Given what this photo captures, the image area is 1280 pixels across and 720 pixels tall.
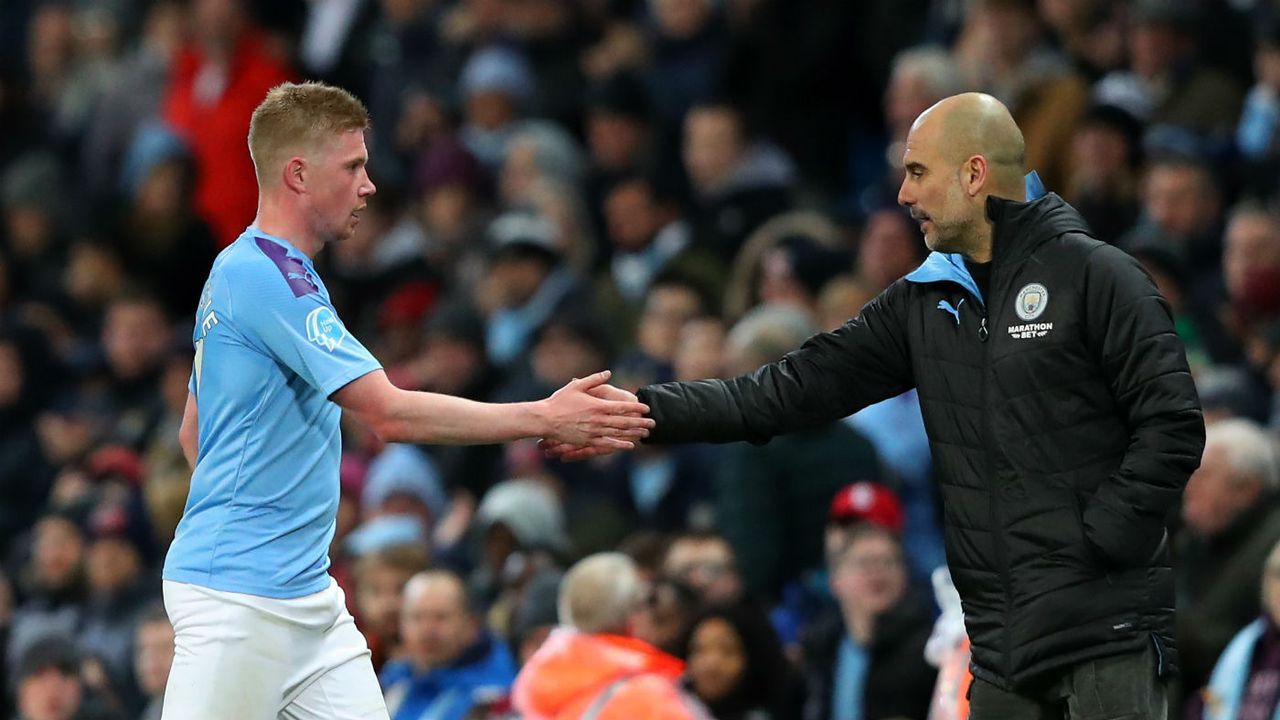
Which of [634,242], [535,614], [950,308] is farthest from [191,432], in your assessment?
[634,242]

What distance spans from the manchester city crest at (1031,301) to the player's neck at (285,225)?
187 centimetres

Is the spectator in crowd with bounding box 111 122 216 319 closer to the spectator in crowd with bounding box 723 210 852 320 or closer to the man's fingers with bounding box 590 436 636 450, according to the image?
the spectator in crowd with bounding box 723 210 852 320

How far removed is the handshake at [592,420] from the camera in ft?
19.9

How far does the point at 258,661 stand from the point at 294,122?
1441 mm

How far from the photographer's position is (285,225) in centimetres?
582

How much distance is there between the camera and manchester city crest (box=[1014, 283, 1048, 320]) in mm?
5570

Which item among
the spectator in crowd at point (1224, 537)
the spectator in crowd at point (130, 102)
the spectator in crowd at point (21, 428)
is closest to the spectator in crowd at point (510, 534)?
the spectator in crowd at point (1224, 537)

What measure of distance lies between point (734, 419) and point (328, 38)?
10527mm

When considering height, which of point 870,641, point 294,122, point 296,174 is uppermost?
point 294,122

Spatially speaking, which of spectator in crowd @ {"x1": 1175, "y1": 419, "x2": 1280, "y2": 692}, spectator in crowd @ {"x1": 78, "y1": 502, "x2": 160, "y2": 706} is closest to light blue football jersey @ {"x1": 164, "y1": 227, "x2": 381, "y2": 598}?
spectator in crowd @ {"x1": 1175, "y1": 419, "x2": 1280, "y2": 692}

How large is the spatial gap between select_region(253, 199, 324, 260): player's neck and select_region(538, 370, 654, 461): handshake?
801 millimetres

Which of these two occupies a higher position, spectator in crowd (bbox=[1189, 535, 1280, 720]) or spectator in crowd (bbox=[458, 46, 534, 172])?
spectator in crowd (bbox=[458, 46, 534, 172])

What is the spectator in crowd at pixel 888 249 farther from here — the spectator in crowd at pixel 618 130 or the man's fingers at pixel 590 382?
the man's fingers at pixel 590 382

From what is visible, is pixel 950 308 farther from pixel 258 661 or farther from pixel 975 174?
pixel 258 661
